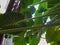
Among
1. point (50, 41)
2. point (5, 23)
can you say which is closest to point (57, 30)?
point (50, 41)

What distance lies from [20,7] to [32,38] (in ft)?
0.42

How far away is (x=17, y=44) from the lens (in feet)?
1.72

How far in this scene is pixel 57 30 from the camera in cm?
48

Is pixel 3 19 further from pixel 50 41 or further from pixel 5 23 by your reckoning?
pixel 50 41

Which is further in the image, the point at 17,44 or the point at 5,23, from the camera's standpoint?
the point at 17,44

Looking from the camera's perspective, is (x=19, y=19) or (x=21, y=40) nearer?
(x=19, y=19)

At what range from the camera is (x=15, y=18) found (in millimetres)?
420

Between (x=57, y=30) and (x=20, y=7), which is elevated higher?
(x=20, y=7)

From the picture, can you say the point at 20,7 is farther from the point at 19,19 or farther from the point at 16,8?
the point at 19,19

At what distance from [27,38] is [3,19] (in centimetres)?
13

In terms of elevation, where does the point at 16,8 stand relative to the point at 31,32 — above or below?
above

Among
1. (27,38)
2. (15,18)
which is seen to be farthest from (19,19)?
(27,38)

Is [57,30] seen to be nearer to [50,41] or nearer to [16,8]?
[50,41]

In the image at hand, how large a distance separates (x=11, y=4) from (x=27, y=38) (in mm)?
127
